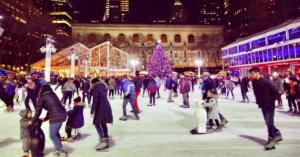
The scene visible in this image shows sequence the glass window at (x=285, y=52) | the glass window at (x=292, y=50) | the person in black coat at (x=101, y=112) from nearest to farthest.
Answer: the person in black coat at (x=101, y=112), the glass window at (x=292, y=50), the glass window at (x=285, y=52)

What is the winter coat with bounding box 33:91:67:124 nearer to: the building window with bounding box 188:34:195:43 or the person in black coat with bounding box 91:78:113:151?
the person in black coat with bounding box 91:78:113:151

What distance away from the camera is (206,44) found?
6681 centimetres

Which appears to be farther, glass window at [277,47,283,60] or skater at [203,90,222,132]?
glass window at [277,47,283,60]

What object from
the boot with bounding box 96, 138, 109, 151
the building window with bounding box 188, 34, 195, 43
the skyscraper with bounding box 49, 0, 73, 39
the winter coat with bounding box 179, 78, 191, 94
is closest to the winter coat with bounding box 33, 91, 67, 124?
the boot with bounding box 96, 138, 109, 151

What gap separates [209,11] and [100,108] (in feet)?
493

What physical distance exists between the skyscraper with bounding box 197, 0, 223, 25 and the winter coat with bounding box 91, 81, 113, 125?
146341mm

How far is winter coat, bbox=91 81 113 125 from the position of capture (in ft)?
17.4

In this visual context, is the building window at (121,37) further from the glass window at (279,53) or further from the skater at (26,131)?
the skater at (26,131)

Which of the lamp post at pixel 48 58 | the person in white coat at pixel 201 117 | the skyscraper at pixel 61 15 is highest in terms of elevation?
the skyscraper at pixel 61 15

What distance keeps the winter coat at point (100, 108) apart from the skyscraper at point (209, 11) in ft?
480

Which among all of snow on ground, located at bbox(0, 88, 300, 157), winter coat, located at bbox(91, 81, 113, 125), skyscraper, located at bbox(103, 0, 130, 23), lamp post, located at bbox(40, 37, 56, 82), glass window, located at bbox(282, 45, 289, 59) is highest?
skyscraper, located at bbox(103, 0, 130, 23)

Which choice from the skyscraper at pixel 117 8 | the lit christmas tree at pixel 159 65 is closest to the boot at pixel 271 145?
the lit christmas tree at pixel 159 65

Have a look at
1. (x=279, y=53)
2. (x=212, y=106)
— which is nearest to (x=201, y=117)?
(x=212, y=106)

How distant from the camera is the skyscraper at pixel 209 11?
481 feet
